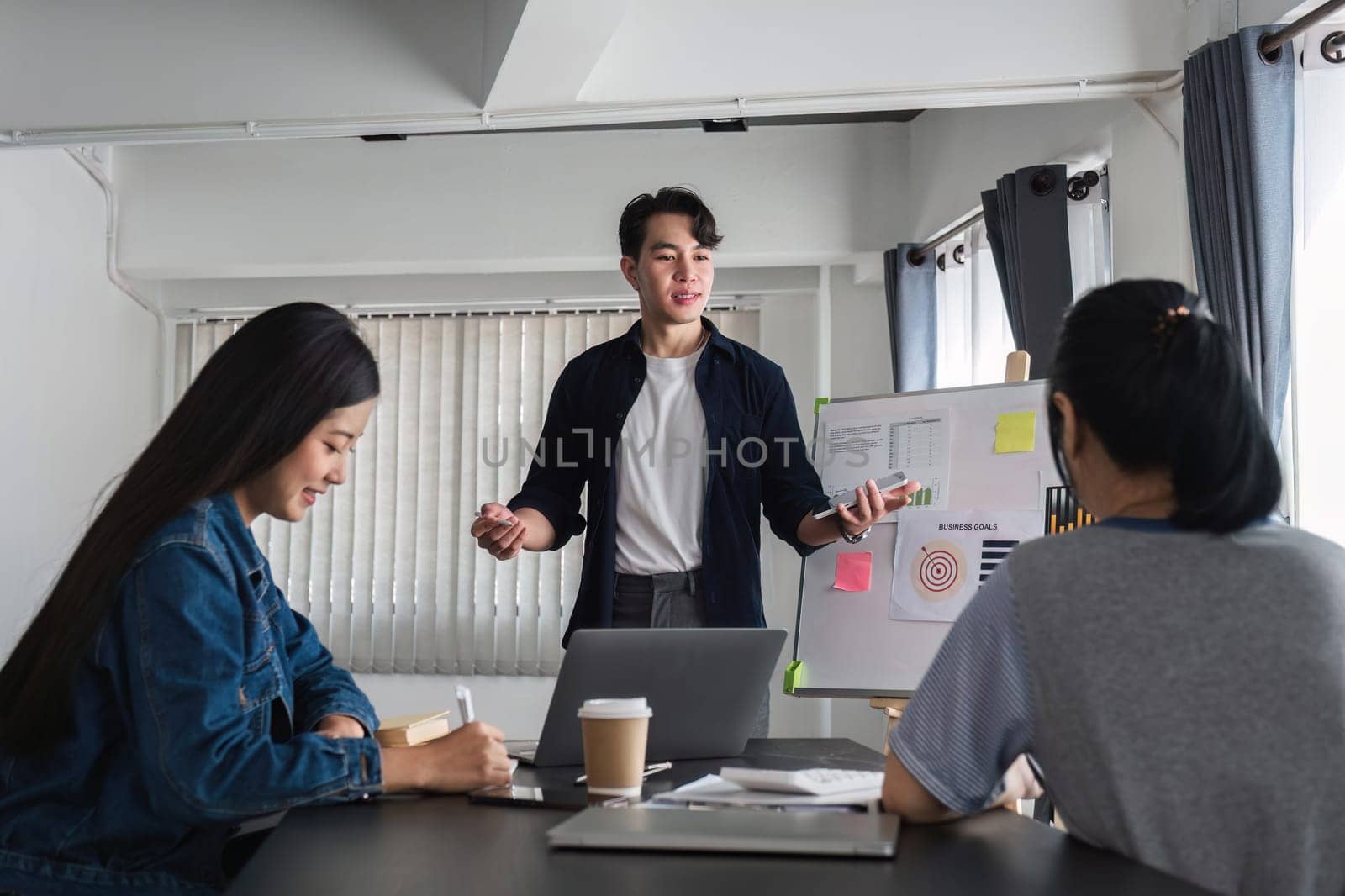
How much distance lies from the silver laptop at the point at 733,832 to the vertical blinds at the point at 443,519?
4.11 metres

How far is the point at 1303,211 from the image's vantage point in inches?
106

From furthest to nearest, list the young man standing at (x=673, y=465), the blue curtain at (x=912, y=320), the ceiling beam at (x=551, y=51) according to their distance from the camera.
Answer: the blue curtain at (x=912, y=320), the ceiling beam at (x=551, y=51), the young man standing at (x=673, y=465)

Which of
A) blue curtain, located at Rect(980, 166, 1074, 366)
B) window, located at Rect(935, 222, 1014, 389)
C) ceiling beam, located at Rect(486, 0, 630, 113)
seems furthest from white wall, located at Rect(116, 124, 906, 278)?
ceiling beam, located at Rect(486, 0, 630, 113)

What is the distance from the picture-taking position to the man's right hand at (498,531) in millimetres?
2098

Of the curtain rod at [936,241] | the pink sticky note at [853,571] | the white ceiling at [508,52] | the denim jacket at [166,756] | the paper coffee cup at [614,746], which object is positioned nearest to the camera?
the denim jacket at [166,756]

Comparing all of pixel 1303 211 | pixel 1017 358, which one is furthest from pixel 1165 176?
pixel 1017 358

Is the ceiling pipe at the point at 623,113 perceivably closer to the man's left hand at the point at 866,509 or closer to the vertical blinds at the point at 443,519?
the man's left hand at the point at 866,509

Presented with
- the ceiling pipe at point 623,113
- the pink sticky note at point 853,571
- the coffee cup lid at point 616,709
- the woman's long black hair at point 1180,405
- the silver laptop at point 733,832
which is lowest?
the silver laptop at point 733,832

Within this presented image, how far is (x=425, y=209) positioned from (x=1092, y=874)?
4199 mm

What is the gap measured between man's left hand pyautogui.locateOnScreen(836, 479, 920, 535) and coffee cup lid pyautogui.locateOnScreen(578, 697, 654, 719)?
39.4 inches

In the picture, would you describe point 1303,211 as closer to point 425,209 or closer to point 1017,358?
point 1017,358

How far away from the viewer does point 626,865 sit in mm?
972

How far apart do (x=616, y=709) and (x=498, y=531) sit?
0.90 metres

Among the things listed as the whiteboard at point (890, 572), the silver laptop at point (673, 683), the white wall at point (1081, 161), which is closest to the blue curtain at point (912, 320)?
the white wall at point (1081, 161)
